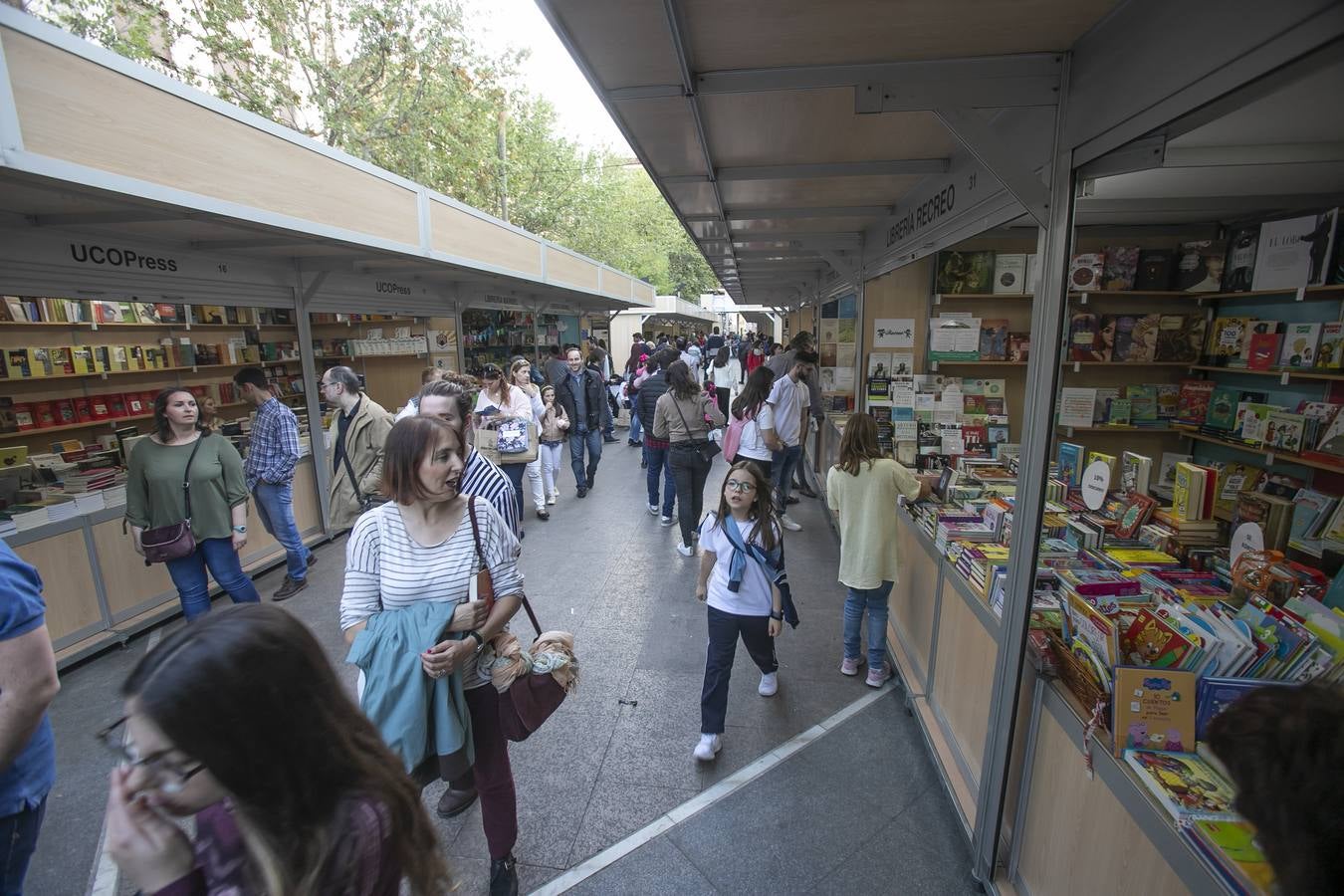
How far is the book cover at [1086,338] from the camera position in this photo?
438 cm

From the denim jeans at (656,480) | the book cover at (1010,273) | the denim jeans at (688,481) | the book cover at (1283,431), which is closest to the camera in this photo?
the book cover at (1283,431)

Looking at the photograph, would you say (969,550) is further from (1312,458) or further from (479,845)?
(479,845)

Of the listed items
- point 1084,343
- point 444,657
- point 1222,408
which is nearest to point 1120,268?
point 1084,343

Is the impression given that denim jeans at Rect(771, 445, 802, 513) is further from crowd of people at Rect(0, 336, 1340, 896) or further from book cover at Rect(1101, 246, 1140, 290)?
book cover at Rect(1101, 246, 1140, 290)

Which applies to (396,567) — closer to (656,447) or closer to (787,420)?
(787,420)

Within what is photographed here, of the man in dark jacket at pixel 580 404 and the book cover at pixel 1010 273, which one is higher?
the book cover at pixel 1010 273

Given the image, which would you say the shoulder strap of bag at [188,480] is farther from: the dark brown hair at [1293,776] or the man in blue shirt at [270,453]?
the dark brown hair at [1293,776]

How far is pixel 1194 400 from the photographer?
4.12 meters

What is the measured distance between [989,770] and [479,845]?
2.11 metres

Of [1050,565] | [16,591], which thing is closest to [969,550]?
[1050,565]

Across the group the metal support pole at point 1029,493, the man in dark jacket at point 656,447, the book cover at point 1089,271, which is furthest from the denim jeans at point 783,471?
the metal support pole at point 1029,493

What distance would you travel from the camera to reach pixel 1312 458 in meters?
3.05

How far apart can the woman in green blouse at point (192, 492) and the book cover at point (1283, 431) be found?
6.21 meters

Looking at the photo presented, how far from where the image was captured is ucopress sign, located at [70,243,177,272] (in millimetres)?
4137
